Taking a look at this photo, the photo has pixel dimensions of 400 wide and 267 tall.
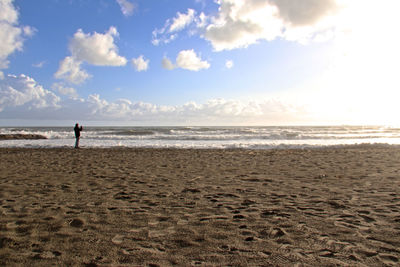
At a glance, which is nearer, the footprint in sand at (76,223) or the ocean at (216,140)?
Answer: the footprint in sand at (76,223)

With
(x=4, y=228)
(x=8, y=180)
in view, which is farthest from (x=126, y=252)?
(x=8, y=180)

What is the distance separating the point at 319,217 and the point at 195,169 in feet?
17.7

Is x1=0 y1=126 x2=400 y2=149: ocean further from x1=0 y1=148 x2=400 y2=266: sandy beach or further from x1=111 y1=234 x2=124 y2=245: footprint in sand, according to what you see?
x1=111 y1=234 x2=124 y2=245: footprint in sand

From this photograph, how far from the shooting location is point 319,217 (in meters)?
3.91

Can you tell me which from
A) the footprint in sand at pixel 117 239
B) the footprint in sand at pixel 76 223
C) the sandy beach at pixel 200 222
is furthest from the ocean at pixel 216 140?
the footprint in sand at pixel 117 239

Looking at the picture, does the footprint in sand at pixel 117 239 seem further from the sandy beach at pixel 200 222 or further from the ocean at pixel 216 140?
the ocean at pixel 216 140

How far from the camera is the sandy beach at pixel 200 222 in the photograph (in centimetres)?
271

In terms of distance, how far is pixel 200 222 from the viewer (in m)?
3.73

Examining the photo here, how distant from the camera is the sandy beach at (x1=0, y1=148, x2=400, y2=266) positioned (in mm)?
2713

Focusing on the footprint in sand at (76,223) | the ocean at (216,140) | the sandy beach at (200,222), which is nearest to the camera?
the sandy beach at (200,222)

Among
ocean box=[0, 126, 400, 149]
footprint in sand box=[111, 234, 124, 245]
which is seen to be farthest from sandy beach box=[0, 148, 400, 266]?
ocean box=[0, 126, 400, 149]

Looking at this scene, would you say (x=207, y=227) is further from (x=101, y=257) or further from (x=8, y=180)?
(x=8, y=180)

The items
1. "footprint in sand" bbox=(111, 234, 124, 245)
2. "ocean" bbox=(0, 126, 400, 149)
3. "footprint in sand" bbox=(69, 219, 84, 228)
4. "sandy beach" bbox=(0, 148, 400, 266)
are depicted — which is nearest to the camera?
"sandy beach" bbox=(0, 148, 400, 266)

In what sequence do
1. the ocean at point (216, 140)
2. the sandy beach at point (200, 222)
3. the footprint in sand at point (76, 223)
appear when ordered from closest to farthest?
the sandy beach at point (200, 222), the footprint in sand at point (76, 223), the ocean at point (216, 140)
